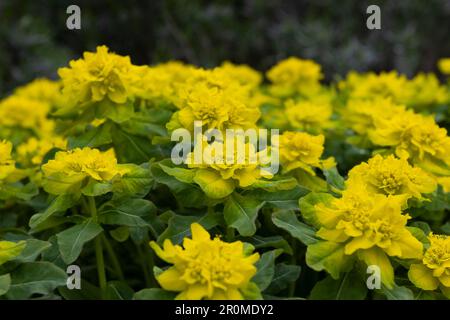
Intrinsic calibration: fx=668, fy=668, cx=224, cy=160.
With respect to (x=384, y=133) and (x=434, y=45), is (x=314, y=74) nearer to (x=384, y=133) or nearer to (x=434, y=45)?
(x=384, y=133)

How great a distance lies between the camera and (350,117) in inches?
96.7

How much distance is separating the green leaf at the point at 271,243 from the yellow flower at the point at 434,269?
0.31 m

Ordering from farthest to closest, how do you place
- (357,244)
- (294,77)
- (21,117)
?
(294,77) < (21,117) < (357,244)

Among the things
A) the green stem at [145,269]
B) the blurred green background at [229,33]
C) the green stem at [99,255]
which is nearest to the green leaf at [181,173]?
the green stem at [99,255]

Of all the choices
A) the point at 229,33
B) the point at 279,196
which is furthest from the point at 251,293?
the point at 229,33

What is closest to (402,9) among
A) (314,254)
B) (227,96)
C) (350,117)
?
(350,117)

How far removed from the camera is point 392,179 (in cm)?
177

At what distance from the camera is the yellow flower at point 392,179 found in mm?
1769

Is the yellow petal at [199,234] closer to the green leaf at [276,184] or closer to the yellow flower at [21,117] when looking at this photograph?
the green leaf at [276,184]

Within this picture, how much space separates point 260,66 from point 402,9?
56.0 inches

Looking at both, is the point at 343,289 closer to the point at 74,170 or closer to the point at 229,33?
the point at 74,170

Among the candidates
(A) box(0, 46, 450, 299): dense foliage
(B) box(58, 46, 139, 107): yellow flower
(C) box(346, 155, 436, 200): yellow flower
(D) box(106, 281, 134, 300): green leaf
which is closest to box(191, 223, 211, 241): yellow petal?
(A) box(0, 46, 450, 299): dense foliage

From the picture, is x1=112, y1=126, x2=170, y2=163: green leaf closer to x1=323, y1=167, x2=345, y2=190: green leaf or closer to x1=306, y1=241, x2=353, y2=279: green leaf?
x1=323, y1=167, x2=345, y2=190: green leaf

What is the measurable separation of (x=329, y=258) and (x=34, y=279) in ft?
2.34
